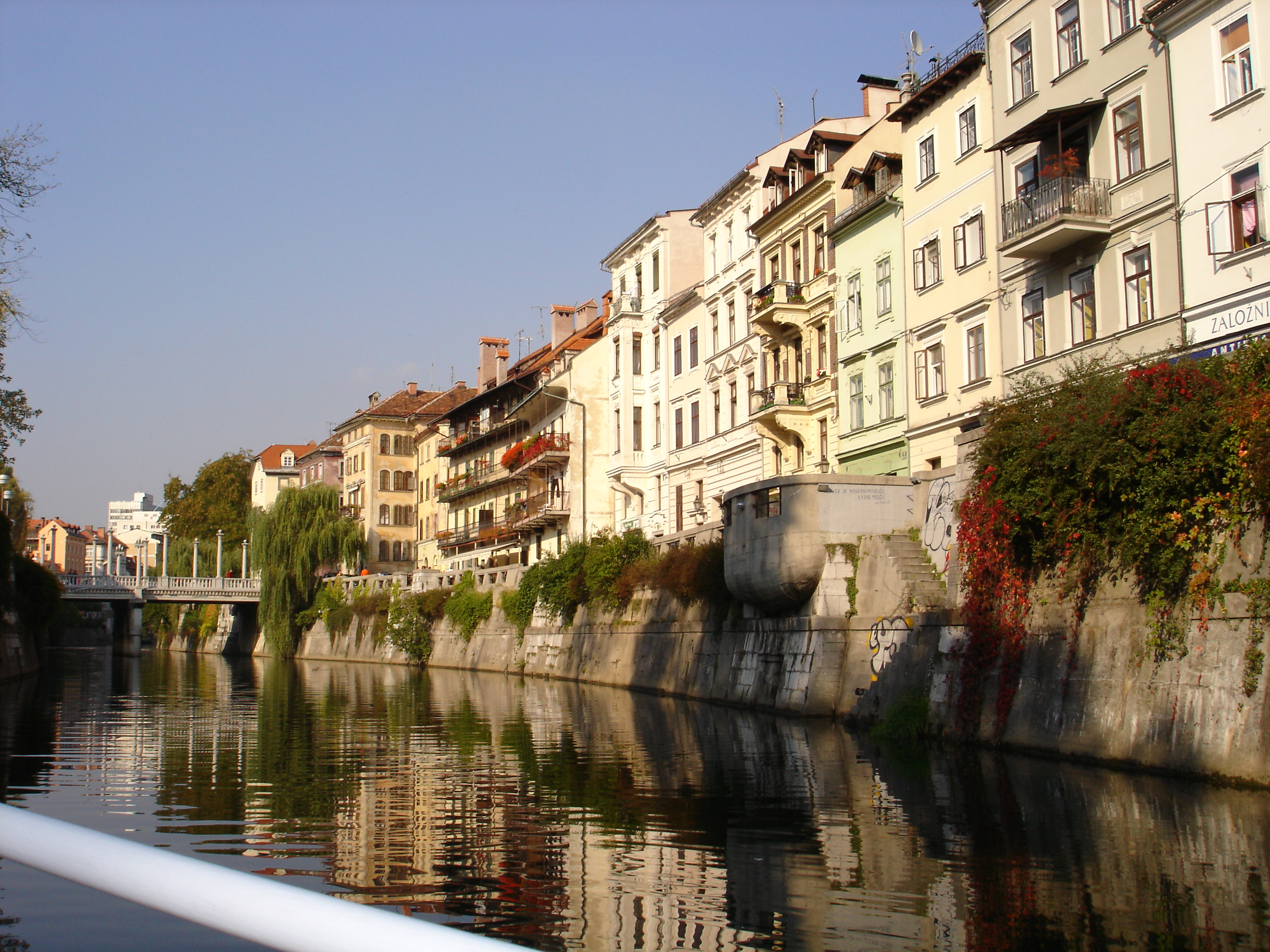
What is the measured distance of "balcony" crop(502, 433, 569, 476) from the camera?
Result: 195 feet

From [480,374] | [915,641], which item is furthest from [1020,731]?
[480,374]

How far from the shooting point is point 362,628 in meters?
69.1

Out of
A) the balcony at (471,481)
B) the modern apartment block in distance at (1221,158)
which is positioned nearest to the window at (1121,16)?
the modern apartment block in distance at (1221,158)

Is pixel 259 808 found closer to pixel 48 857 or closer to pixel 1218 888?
pixel 1218 888

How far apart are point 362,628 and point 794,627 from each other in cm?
4463

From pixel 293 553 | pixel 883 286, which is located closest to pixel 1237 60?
pixel 883 286

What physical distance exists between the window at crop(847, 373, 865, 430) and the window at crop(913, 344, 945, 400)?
2954 millimetres

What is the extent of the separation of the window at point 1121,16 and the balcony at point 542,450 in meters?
36.3

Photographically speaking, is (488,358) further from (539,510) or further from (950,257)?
(950,257)

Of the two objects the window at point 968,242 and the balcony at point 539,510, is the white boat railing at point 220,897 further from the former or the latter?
the balcony at point 539,510

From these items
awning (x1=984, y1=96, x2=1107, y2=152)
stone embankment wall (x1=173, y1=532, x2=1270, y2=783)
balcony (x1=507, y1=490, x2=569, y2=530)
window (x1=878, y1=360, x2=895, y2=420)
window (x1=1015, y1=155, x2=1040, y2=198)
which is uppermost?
awning (x1=984, y1=96, x2=1107, y2=152)

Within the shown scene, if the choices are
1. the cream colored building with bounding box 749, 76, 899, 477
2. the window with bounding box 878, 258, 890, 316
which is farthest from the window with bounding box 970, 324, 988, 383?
the cream colored building with bounding box 749, 76, 899, 477

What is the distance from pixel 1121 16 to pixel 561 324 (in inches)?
1944

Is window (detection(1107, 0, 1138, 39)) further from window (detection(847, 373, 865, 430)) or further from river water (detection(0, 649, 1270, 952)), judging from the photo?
river water (detection(0, 649, 1270, 952))
